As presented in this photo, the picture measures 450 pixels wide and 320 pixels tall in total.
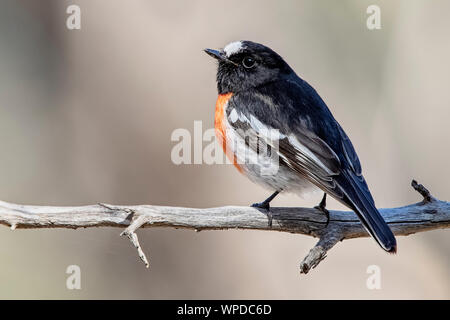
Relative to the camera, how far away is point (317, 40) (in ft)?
22.9

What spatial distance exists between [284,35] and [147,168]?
2114mm

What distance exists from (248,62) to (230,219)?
4.40ft

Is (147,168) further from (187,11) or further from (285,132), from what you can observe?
(285,132)

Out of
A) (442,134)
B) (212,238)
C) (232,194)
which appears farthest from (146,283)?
(442,134)

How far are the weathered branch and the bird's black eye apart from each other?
1159 millimetres

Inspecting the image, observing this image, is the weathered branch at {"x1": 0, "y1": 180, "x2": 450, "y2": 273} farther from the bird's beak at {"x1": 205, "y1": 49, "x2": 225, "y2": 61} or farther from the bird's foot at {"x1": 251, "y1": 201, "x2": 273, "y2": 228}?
the bird's beak at {"x1": 205, "y1": 49, "x2": 225, "y2": 61}

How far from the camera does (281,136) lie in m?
4.04

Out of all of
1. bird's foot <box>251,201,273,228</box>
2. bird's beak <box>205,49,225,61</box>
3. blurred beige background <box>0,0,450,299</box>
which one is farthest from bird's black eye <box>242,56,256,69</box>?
blurred beige background <box>0,0,450,299</box>

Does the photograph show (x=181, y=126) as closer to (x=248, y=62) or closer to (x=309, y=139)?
(x=248, y=62)

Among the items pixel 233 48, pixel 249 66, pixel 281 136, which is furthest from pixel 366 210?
pixel 233 48

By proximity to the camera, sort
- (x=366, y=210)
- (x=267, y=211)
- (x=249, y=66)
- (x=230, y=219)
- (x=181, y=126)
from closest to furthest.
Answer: (x=366, y=210) → (x=230, y=219) → (x=267, y=211) → (x=249, y=66) → (x=181, y=126)

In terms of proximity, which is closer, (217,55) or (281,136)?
(281,136)

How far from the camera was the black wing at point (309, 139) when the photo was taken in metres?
3.70

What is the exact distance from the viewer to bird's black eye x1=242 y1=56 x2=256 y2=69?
456 centimetres
